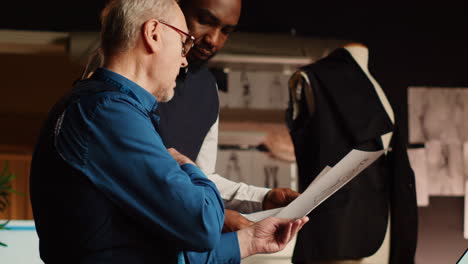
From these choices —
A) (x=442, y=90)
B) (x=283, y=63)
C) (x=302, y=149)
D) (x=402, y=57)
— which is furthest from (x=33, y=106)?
(x=442, y=90)

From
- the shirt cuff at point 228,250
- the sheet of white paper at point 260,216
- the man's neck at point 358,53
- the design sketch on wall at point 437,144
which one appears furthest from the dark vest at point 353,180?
the design sketch on wall at point 437,144

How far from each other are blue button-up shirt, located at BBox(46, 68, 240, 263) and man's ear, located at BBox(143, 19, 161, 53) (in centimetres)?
12

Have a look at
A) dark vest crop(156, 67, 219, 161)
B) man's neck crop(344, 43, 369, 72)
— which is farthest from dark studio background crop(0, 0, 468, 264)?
dark vest crop(156, 67, 219, 161)

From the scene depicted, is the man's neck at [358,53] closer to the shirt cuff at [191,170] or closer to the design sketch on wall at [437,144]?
the design sketch on wall at [437,144]

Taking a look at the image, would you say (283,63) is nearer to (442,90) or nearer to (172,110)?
(442,90)

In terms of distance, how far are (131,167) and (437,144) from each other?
123 inches

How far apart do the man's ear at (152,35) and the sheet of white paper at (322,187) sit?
385mm

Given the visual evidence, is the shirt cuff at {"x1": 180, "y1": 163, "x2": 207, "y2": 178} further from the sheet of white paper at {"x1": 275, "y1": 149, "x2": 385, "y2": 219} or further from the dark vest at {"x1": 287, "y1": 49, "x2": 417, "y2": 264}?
the dark vest at {"x1": 287, "y1": 49, "x2": 417, "y2": 264}

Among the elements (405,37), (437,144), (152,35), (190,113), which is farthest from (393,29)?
(152,35)

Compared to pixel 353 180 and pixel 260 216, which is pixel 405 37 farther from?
pixel 260 216

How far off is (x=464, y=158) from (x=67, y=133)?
3.22 metres

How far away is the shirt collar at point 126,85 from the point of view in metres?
0.99

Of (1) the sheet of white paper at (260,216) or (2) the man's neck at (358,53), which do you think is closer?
(1) the sheet of white paper at (260,216)

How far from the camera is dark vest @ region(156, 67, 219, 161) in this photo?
178 centimetres
